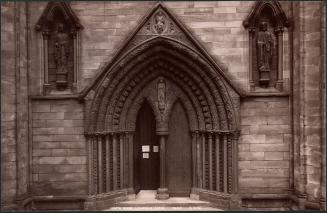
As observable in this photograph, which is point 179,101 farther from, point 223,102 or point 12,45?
point 12,45

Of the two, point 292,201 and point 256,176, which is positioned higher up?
point 256,176

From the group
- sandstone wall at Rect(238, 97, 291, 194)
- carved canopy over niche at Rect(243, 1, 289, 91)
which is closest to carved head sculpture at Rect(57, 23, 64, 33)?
carved canopy over niche at Rect(243, 1, 289, 91)

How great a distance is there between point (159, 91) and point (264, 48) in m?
2.68

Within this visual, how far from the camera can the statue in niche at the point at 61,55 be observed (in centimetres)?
747

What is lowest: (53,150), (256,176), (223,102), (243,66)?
(256,176)

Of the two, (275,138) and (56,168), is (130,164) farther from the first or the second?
(275,138)

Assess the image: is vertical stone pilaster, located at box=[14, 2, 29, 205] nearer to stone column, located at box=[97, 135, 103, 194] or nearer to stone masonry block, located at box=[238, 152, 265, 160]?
stone column, located at box=[97, 135, 103, 194]

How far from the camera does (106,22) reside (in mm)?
7465

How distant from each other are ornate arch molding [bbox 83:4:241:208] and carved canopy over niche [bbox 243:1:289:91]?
79 centimetres

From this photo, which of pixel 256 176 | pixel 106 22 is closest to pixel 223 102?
pixel 256 176

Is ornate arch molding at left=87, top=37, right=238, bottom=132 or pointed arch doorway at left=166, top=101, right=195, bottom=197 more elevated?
ornate arch molding at left=87, top=37, right=238, bottom=132

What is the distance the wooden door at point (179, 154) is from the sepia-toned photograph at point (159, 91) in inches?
16.1

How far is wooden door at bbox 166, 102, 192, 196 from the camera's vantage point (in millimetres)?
8016

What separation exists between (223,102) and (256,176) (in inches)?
76.1
